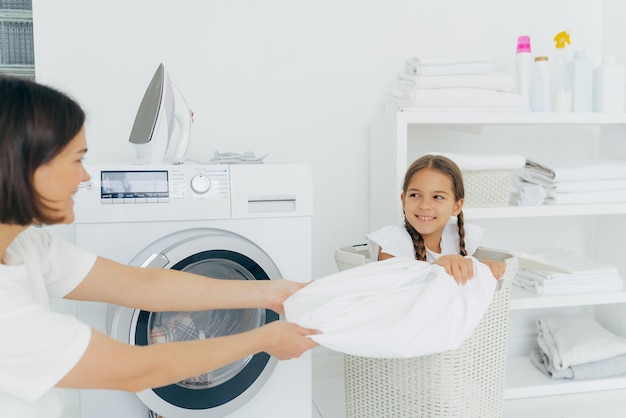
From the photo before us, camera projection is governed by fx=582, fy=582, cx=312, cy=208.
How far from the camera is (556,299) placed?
213 centimetres

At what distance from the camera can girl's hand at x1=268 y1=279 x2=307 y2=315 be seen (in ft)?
4.61

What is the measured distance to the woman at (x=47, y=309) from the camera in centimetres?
87

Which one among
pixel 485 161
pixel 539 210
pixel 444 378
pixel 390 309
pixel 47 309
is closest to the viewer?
pixel 47 309

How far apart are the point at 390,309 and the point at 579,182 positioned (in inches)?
50.5

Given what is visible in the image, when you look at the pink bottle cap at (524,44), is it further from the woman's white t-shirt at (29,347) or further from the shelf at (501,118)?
the woman's white t-shirt at (29,347)

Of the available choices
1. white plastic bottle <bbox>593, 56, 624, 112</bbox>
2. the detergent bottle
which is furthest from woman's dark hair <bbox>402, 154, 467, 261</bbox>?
white plastic bottle <bbox>593, 56, 624, 112</bbox>

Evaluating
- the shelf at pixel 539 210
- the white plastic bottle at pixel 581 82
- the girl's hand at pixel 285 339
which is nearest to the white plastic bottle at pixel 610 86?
the white plastic bottle at pixel 581 82

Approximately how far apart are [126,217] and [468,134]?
1509mm

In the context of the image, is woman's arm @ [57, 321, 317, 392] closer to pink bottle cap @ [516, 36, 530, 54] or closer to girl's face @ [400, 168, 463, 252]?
girl's face @ [400, 168, 463, 252]

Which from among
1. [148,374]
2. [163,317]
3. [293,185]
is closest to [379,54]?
[293,185]

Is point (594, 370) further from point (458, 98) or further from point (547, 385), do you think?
point (458, 98)

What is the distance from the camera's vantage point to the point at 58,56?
2.06 metres

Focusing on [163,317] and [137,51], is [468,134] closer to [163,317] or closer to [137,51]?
[137,51]

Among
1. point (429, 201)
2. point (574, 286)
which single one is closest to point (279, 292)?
point (429, 201)
